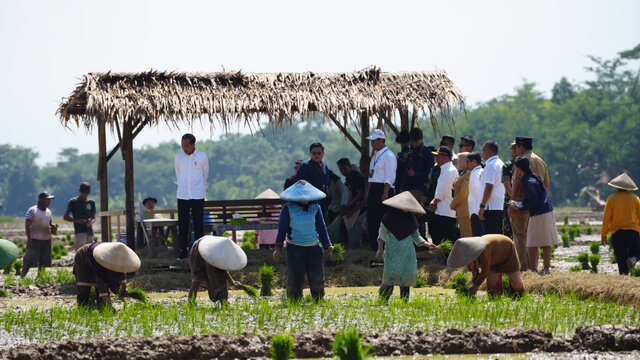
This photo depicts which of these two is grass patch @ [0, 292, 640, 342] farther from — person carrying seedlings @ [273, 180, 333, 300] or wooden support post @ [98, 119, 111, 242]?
wooden support post @ [98, 119, 111, 242]

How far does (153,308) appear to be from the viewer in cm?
1259

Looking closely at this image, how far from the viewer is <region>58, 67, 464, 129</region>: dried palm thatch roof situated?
17234 millimetres

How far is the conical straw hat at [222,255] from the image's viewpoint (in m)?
12.7

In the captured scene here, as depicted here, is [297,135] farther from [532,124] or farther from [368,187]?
[368,187]

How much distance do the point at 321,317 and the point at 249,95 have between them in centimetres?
699

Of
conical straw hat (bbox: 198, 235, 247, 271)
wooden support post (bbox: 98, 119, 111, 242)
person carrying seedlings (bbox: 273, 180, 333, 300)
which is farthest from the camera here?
wooden support post (bbox: 98, 119, 111, 242)

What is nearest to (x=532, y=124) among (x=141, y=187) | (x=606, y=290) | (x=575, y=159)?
(x=575, y=159)

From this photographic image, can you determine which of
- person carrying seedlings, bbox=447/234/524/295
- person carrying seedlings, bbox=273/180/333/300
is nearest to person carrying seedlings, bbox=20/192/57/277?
person carrying seedlings, bbox=273/180/333/300

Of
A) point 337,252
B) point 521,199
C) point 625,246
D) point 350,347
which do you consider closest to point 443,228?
point 337,252

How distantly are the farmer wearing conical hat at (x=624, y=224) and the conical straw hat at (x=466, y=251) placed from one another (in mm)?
2843

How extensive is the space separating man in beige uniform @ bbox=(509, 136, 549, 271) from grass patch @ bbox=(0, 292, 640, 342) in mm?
2493

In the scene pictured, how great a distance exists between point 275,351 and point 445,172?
7.51 m

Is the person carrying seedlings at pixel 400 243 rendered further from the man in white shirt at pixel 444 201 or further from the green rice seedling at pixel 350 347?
the green rice seedling at pixel 350 347

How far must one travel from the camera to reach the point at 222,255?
12.8 m
